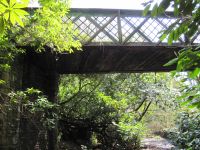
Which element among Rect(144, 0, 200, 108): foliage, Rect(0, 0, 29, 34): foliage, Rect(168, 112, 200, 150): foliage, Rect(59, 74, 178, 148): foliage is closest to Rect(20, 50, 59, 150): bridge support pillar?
Rect(59, 74, 178, 148): foliage

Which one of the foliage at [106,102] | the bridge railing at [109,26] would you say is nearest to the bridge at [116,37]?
the bridge railing at [109,26]

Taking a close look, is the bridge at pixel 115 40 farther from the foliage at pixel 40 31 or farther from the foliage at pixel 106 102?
the foliage at pixel 106 102

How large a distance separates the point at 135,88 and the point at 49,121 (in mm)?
7823

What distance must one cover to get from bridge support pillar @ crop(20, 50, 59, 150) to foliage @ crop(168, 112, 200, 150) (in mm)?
3790

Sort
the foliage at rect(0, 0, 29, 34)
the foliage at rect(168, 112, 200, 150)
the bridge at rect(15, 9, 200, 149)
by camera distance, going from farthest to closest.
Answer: the foliage at rect(168, 112, 200, 150)
the bridge at rect(15, 9, 200, 149)
the foliage at rect(0, 0, 29, 34)

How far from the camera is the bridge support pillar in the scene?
7258 millimetres

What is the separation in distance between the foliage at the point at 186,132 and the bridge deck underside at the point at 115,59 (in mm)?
1937

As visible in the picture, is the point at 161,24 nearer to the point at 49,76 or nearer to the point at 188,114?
the point at 49,76

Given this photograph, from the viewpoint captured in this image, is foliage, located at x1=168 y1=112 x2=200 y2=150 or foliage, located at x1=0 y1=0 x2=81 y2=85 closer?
foliage, located at x1=0 y1=0 x2=81 y2=85

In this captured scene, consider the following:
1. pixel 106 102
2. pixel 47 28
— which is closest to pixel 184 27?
pixel 47 28

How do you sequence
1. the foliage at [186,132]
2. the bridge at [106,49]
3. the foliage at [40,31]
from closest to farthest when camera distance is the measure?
the foliage at [40,31] → the bridge at [106,49] → the foliage at [186,132]

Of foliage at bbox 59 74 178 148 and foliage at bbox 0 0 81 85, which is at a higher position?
foliage at bbox 0 0 81 85

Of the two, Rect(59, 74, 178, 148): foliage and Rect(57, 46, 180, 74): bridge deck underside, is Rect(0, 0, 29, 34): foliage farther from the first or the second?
Rect(59, 74, 178, 148): foliage

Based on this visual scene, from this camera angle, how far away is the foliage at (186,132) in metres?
9.05
